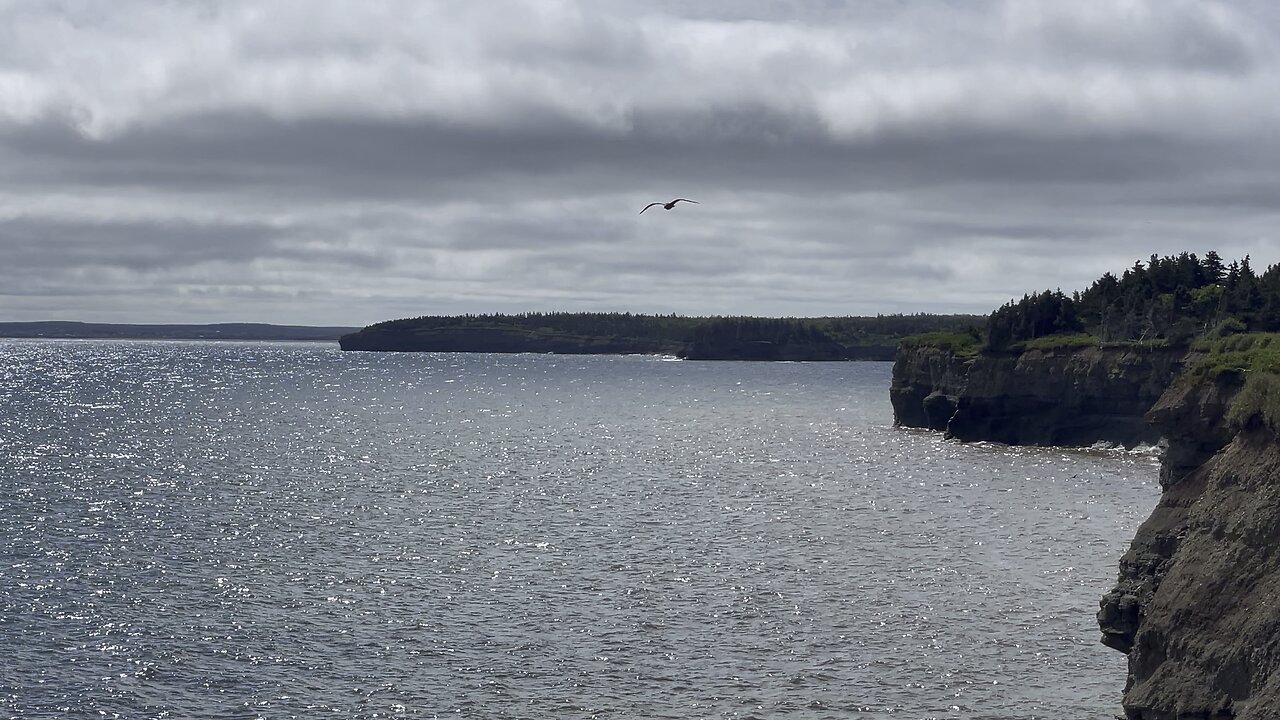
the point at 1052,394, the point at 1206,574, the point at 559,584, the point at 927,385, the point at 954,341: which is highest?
the point at 954,341

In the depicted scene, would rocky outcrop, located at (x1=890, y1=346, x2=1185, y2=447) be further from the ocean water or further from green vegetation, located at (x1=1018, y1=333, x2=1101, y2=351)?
the ocean water

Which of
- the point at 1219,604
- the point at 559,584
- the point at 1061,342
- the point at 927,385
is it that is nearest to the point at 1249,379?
the point at 1219,604

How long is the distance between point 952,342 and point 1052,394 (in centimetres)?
1676

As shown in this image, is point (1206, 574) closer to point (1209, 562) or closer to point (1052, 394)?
point (1209, 562)

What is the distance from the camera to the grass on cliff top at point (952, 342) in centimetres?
12862

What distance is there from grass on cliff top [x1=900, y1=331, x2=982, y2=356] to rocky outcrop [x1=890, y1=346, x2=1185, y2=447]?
40.4 inches

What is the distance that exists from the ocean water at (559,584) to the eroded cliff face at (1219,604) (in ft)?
16.7

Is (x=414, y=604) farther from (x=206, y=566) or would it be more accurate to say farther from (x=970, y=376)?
(x=970, y=376)

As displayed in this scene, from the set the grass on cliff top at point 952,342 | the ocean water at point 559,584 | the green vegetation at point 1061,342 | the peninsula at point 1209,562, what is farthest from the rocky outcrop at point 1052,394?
the peninsula at point 1209,562

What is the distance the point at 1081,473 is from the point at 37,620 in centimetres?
6670

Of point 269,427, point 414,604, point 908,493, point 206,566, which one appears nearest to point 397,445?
point 269,427

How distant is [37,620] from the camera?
4144cm

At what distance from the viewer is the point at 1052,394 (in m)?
117

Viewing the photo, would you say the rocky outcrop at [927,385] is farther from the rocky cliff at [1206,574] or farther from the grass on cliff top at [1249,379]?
the rocky cliff at [1206,574]
